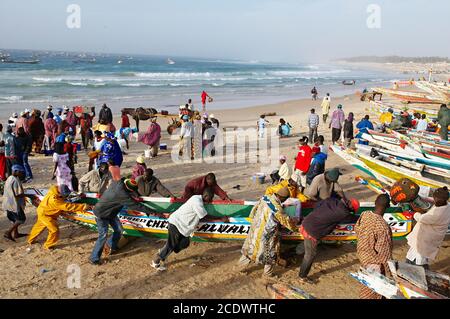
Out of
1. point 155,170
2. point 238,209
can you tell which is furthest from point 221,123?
point 238,209

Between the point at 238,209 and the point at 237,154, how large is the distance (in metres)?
6.55

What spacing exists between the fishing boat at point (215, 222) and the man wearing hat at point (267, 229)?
1.52 feet

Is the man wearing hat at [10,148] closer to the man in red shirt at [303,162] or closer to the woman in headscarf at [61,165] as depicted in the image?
the woman in headscarf at [61,165]

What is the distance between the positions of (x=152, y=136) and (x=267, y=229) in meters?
7.51

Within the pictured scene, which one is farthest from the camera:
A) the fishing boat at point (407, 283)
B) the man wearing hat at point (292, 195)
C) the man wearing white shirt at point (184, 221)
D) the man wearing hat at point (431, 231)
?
the man wearing hat at point (292, 195)

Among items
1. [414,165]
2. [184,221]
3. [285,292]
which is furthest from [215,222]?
[414,165]

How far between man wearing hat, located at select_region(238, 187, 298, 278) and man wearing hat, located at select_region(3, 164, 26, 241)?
153 inches

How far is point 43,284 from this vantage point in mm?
5414

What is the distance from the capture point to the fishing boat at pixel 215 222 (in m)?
5.96

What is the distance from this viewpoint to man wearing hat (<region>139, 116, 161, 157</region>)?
1180 cm

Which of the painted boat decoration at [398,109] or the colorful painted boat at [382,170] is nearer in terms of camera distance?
the colorful painted boat at [382,170]

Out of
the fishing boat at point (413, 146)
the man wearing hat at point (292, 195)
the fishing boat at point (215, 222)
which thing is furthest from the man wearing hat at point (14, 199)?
the fishing boat at point (413, 146)

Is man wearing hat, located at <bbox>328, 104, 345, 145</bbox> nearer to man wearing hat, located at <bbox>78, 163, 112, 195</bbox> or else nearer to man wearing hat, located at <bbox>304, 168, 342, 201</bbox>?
man wearing hat, located at <bbox>304, 168, 342, 201</bbox>
